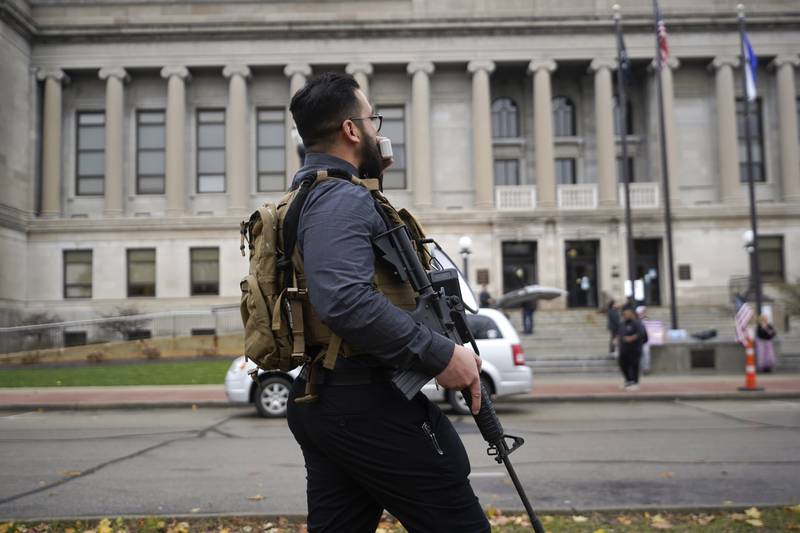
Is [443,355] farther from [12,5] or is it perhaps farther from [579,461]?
[12,5]

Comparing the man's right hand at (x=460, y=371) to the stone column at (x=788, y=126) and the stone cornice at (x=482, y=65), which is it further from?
the stone column at (x=788, y=126)

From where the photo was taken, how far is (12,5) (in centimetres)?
3738

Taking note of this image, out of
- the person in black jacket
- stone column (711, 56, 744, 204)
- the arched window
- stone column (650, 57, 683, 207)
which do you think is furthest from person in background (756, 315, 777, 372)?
the arched window

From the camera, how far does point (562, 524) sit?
5.03 meters

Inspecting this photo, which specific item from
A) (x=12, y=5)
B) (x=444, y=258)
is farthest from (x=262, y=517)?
(x=12, y=5)

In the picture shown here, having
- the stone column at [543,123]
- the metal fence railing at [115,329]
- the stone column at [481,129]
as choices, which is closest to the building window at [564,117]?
the stone column at [543,123]

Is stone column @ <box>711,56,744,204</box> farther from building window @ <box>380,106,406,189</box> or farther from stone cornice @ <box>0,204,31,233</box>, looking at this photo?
stone cornice @ <box>0,204,31,233</box>

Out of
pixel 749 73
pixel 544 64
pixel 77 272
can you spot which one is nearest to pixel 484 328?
pixel 749 73

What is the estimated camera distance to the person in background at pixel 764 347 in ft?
67.9

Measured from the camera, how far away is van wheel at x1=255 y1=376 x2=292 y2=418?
41.2 feet

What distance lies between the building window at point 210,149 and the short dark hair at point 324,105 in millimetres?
41552

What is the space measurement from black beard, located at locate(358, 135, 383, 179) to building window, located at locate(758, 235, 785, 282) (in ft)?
137

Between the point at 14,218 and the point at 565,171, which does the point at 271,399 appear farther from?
the point at 565,171

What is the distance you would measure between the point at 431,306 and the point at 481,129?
39.4 meters
